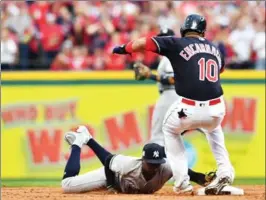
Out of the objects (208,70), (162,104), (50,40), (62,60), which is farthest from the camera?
(50,40)

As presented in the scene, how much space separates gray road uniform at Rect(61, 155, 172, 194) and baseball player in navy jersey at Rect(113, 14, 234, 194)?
0.19m

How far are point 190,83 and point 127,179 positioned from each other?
4.59 feet

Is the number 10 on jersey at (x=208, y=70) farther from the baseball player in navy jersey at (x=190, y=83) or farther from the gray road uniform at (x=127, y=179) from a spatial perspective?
the gray road uniform at (x=127, y=179)

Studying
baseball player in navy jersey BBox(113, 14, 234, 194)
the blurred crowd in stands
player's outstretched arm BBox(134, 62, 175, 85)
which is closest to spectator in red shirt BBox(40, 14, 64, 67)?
the blurred crowd in stands

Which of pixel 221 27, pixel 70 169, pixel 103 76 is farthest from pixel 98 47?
pixel 70 169

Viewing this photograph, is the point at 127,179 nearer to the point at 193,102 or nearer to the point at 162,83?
the point at 193,102

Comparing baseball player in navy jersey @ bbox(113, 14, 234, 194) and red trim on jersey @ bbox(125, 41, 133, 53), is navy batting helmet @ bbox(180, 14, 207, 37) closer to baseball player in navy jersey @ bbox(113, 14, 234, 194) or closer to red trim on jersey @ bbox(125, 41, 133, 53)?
baseball player in navy jersey @ bbox(113, 14, 234, 194)

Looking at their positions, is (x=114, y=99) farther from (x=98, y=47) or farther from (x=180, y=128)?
(x=180, y=128)

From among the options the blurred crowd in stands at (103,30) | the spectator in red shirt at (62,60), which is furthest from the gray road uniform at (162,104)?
the spectator in red shirt at (62,60)

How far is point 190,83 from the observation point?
9344 millimetres

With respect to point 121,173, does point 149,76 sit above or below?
above

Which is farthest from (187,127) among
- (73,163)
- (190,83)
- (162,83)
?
(162,83)

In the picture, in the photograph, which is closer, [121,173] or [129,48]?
[129,48]

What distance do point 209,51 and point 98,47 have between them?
668 centimetres
